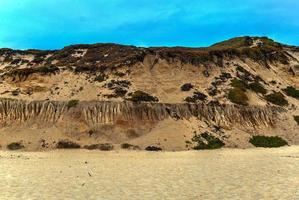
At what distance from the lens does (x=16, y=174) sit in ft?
77.9

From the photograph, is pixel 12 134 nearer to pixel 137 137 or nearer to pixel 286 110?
pixel 137 137

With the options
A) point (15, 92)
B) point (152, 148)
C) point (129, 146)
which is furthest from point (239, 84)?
point (15, 92)

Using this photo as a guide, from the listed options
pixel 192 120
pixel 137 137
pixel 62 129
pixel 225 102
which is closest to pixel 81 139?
pixel 62 129

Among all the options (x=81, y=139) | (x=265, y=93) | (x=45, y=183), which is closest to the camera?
(x=45, y=183)

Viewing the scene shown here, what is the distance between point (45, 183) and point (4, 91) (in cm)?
3441

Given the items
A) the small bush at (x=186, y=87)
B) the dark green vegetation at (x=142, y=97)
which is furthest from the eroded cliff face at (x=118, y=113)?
the small bush at (x=186, y=87)

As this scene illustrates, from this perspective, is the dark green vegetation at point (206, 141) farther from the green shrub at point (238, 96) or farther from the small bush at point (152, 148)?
the green shrub at point (238, 96)

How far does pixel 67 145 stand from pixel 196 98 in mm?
16091

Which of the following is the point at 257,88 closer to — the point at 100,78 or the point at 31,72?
the point at 100,78

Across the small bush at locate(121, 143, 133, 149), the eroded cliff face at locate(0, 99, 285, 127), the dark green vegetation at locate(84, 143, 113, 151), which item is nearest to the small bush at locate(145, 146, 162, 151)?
the small bush at locate(121, 143, 133, 149)

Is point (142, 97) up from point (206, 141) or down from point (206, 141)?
up

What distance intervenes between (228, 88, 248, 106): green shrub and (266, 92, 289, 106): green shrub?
3.53 meters

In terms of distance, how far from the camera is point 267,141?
46.6 metres

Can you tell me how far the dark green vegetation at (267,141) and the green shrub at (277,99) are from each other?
8.42 meters
